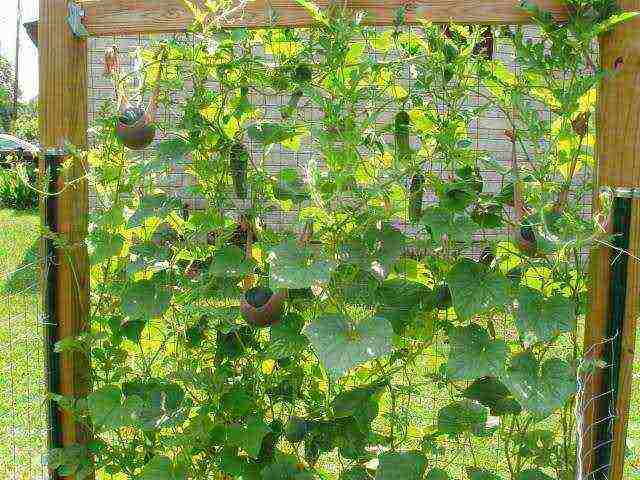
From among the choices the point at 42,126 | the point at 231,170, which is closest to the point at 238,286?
the point at 231,170

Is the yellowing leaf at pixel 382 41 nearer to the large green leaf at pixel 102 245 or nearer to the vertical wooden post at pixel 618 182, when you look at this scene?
the vertical wooden post at pixel 618 182

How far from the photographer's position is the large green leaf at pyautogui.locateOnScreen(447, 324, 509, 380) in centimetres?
183

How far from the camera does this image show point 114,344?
88.4 inches

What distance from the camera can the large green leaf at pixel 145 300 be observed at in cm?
206

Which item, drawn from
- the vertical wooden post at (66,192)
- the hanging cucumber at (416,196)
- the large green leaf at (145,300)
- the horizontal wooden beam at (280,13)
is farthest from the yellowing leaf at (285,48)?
the large green leaf at (145,300)

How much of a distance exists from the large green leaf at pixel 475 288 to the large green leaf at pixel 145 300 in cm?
71

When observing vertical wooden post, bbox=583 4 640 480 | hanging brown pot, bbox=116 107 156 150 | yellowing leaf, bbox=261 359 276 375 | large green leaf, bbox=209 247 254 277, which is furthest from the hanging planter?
vertical wooden post, bbox=583 4 640 480

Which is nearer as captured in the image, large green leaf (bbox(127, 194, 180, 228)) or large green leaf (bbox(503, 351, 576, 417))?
large green leaf (bbox(503, 351, 576, 417))

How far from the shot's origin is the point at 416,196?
2029mm

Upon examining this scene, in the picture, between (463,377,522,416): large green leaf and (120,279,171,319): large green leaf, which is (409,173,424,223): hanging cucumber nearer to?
(463,377,522,416): large green leaf

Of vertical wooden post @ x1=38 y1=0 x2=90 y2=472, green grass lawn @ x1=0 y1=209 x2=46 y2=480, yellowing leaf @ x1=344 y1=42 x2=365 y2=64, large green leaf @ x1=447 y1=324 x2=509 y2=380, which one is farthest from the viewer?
green grass lawn @ x1=0 y1=209 x2=46 y2=480

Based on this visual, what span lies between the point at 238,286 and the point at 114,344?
0.40m

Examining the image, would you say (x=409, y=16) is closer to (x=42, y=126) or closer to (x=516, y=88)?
(x=516, y=88)

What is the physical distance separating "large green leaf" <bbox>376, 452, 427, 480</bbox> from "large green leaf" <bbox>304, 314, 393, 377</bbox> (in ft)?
1.40
